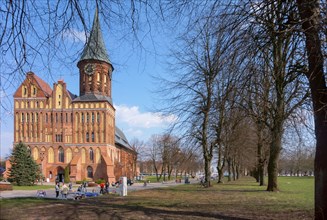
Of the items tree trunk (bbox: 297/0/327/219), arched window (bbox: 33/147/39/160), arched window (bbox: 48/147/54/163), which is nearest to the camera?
tree trunk (bbox: 297/0/327/219)

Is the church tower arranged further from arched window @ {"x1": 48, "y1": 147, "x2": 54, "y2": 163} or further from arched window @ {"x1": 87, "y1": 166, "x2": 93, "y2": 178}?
arched window @ {"x1": 48, "y1": 147, "x2": 54, "y2": 163}

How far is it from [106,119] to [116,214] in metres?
59.9

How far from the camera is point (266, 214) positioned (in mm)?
11758

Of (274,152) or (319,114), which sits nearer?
(319,114)

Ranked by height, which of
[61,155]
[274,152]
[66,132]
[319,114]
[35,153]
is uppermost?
[319,114]

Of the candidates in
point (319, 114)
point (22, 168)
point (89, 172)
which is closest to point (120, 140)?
point (89, 172)

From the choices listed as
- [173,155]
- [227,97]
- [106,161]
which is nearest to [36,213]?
[227,97]

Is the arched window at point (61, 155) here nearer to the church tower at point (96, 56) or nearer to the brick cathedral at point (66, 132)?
the brick cathedral at point (66, 132)

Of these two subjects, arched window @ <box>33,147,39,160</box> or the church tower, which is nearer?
the church tower

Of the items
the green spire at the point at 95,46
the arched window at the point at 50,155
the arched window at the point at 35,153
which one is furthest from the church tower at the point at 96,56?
the arched window at the point at 35,153

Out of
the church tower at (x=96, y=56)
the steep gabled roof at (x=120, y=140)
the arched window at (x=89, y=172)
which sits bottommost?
the arched window at (x=89, y=172)

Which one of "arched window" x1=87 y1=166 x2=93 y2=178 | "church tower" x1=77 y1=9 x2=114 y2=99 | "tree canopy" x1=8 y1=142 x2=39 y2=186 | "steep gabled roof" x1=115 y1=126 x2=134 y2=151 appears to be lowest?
"arched window" x1=87 y1=166 x2=93 y2=178

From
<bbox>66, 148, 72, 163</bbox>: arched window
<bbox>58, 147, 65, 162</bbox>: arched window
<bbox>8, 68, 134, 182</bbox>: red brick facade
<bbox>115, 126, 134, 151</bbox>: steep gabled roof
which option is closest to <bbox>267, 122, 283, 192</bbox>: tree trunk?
<bbox>8, 68, 134, 182</bbox>: red brick facade

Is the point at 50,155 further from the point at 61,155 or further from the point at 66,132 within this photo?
the point at 66,132
